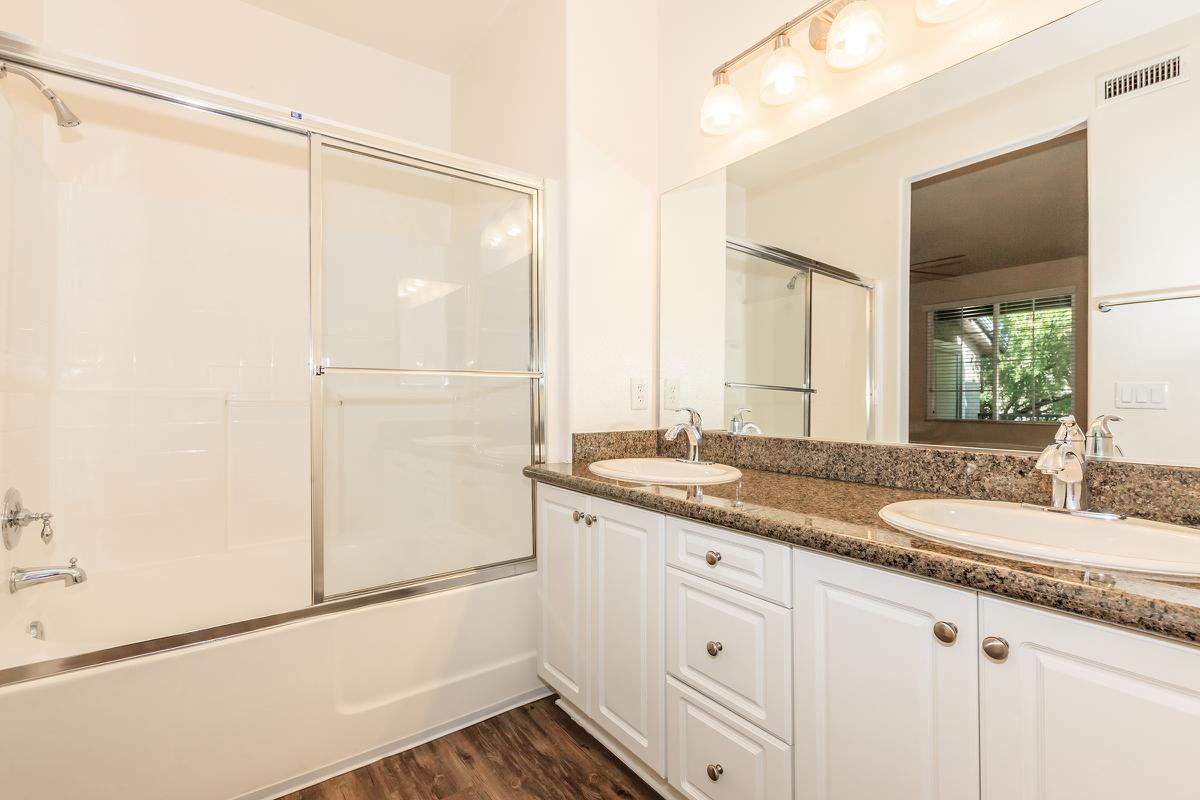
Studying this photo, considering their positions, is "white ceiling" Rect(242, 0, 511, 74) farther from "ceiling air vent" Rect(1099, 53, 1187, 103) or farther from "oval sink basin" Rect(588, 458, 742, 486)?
"ceiling air vent" Rect(1099, 53, 1187, 103)

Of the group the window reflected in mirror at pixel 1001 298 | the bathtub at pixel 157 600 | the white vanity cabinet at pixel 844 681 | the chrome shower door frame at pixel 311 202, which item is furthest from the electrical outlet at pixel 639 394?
the bathtub at pixel 157 600

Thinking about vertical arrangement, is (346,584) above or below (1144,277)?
below

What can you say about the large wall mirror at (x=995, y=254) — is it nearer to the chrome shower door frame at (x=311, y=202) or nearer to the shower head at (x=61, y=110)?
the chrome shower door frame at (x=311, y=202)

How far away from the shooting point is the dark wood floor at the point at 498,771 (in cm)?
150

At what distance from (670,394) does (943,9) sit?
138 centimetres

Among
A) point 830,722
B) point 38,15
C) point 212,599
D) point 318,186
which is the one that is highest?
point 38,15

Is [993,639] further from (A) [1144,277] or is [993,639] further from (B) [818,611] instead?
(A) [1144,277]

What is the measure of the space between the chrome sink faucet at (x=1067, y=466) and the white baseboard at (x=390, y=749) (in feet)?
5.63

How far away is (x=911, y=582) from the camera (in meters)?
0.86

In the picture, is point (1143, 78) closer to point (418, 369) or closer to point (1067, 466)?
point (1067, 466)

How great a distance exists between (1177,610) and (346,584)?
5.97 feet

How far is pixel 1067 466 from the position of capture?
100 centimetres

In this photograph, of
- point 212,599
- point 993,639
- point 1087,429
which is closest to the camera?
point 993,639

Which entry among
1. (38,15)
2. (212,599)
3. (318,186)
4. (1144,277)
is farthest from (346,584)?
(38,15)
